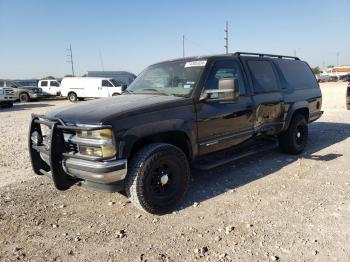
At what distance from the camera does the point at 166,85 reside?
4.82 meters

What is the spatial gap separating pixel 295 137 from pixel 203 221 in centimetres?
350

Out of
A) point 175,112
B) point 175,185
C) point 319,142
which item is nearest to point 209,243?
point 175,185

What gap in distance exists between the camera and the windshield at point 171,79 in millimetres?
4594

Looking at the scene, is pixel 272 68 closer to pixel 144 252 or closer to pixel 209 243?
pixel 209 243

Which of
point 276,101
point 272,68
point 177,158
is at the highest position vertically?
point 272,68

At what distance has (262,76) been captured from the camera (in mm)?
5719

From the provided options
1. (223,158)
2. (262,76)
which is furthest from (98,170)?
(262,76)

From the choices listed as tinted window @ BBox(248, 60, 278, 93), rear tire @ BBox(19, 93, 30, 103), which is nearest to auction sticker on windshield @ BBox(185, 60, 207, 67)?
tinted window @ BBox(248, 60, 278, 93)

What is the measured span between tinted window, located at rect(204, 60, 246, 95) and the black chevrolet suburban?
1 centimetres

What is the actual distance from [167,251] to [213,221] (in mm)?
780

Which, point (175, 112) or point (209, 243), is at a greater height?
point (175, 112)

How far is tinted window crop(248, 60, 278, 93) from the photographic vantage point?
552 centimetres

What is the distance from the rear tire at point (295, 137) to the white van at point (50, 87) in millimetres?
27467

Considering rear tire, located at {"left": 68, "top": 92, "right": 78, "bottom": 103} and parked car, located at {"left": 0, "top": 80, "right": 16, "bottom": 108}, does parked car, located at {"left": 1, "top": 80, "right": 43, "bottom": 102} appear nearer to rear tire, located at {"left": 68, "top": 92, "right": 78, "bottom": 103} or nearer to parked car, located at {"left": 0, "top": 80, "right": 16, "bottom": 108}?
rear tire, located at {"left": 68, "top": 92, "right": 78, "bottom": 103}
